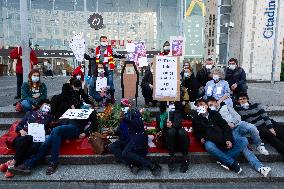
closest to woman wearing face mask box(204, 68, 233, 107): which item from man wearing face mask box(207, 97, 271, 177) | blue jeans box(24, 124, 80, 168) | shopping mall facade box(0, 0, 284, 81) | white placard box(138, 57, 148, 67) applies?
man wearing face mask box(207, 97, 271, 177)

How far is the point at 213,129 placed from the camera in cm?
604

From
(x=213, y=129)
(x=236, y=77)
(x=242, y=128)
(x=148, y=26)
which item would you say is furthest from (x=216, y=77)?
(x=148, y=26)

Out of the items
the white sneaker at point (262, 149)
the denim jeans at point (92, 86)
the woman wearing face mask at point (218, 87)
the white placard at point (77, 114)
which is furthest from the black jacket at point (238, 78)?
the white placard at point (77, 114)

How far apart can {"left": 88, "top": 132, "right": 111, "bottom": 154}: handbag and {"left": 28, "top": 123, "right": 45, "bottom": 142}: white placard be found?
94 cm

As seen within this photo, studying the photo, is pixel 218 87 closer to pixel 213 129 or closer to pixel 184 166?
pixel 213 129

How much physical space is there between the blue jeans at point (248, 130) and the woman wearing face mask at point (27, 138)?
12.8 feet

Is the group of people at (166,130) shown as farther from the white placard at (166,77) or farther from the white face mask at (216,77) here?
the white placard at (166,77)

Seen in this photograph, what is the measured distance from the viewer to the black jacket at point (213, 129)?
5.97 meters

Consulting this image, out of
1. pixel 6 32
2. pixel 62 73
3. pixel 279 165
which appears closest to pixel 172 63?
pixel 279 165

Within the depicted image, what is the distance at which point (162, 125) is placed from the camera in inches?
253

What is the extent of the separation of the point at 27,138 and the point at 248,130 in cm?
435

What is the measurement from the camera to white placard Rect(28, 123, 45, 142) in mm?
5801

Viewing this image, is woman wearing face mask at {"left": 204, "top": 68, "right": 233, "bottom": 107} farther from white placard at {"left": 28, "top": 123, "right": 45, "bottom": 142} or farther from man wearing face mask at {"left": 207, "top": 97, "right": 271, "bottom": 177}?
white placard at {"left": 28, "top": 123, "right": 45, "bottom": 142}

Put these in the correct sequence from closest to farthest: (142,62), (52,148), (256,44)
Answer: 1. (52,148)
2. (142,62)
3. (256,44)
